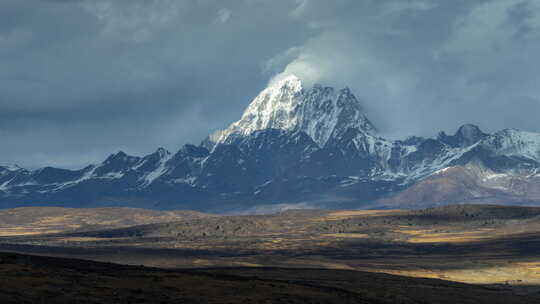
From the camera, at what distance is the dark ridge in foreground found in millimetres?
85188

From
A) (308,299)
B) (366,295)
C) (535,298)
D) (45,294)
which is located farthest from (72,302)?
(535,298)

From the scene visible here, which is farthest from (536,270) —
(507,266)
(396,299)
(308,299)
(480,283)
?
(308,299)

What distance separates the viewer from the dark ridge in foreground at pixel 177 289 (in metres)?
85.2

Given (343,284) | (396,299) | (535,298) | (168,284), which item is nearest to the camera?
(168,284)

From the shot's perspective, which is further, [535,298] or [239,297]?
[535,298]

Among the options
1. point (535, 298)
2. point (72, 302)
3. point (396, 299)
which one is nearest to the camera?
point (72, 302)

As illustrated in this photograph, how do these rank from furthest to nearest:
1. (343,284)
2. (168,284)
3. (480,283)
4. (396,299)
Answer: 1. (480,283)
2. (343,284)
3. (396,299)
4. (168,284)

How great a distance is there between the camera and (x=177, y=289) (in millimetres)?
97750

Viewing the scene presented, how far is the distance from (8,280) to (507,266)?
141 metres

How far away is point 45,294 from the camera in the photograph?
82500 mm

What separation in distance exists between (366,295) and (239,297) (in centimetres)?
2323

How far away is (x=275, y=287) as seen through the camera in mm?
107062

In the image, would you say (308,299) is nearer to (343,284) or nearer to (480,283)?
(343,284)

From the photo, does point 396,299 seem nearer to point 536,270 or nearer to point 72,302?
point 72,302
